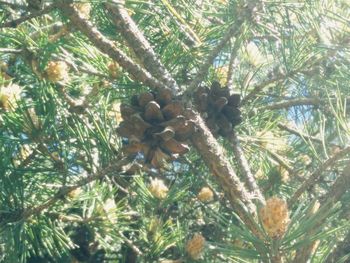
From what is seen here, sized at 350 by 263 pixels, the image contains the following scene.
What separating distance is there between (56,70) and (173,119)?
319 millimetres

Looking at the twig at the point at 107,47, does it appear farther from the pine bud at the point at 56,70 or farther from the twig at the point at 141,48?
the pine bud at the point at 56,70

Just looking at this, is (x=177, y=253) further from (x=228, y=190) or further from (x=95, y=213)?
(x=228, y=190)

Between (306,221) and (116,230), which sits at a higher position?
(116,230)

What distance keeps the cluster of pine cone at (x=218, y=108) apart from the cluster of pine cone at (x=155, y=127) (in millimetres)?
126

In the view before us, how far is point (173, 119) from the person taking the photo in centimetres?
80

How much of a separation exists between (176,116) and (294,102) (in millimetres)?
415

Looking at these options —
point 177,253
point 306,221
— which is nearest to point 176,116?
point 306,221

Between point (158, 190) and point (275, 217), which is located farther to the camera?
point (158, 190)

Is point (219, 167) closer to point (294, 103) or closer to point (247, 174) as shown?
point (247, 174)

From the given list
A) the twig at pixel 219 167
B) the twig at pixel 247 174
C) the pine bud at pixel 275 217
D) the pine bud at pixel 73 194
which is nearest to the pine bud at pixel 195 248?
the pine bud at pixel 73 194

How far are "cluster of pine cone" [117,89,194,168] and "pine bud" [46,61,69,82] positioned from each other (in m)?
0.22

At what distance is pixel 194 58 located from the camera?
1100 mm

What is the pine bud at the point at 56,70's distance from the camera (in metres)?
1.02

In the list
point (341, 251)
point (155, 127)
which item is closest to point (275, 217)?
point (341, 251)
